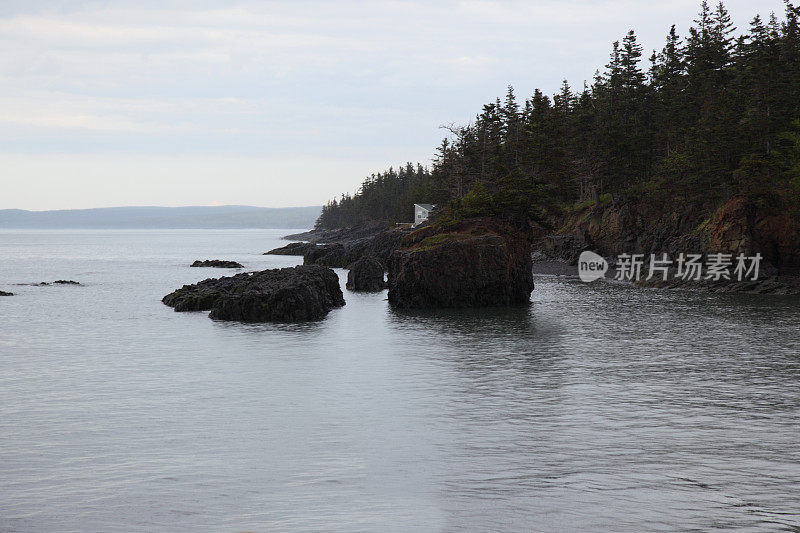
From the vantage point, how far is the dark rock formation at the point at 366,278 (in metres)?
65.6

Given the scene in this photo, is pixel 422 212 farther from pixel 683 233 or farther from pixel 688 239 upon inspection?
pixel 688 239

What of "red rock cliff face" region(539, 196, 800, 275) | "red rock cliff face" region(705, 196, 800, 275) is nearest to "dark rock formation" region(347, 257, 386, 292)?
"red rock cliff face" region(539, 196, 800, 275)

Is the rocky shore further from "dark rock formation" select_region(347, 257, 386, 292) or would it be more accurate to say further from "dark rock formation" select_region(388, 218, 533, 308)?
"dark rock formation" select_region(347, 257, 386, 292)

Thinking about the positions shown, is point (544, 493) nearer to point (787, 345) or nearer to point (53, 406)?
point (53, 406)

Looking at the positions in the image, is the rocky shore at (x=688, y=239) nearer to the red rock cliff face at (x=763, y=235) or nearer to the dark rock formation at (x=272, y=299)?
the red rock cliff face at (x=763, y=235)

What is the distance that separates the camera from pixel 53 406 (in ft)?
70.3

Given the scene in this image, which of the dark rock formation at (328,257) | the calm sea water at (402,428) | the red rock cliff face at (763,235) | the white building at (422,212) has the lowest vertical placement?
the calm sea water at (402,428)

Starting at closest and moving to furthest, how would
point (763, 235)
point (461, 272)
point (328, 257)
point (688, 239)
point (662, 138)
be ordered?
1. point (461, 272)
2. point (763, 235)
3. point (688, 239)
4. point (662, 138)
5. point (328, 257)

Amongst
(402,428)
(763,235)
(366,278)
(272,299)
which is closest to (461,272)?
(272,299)

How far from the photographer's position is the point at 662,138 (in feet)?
291

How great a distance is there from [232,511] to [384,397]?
10431 mm

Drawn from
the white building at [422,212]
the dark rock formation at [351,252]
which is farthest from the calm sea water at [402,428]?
the white building at [422,212]

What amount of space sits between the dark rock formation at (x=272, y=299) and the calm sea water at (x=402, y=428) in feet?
12.0

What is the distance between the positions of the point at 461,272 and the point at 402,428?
101 ft
